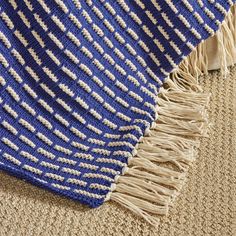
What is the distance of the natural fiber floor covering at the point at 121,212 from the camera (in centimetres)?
94

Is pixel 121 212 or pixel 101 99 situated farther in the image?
pixel 101 99

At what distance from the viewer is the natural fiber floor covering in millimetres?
942

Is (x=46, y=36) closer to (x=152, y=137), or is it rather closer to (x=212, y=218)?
(x=152, y=137)

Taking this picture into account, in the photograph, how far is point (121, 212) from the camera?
38.4 inches

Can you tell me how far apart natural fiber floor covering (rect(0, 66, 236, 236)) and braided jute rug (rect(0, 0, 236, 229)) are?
0.02 meters

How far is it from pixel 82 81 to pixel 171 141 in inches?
9.0

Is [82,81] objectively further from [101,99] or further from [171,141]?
[171,141]

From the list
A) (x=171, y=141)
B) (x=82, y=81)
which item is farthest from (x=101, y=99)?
(x=171, y=141)

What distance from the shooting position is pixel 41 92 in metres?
1.06

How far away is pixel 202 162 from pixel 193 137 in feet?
0.22

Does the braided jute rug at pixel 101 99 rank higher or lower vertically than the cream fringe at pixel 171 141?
higher

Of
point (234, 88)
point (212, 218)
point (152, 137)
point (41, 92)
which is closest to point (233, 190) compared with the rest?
point (212, 218)

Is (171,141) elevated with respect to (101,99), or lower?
lower

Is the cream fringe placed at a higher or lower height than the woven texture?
lower
